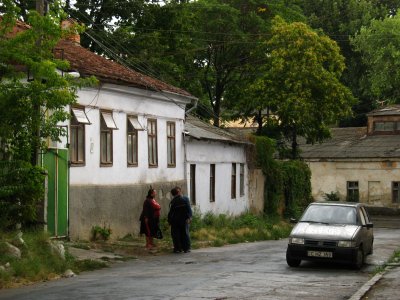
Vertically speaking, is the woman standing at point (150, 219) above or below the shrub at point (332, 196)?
below

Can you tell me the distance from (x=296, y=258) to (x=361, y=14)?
187 feet

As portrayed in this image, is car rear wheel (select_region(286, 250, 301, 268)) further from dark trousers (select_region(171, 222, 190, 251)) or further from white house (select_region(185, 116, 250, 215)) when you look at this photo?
white house (select_region(185, 116, 250, 215))

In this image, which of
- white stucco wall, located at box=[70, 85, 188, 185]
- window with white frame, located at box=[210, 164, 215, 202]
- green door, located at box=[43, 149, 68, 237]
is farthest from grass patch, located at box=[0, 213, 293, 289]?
white stucco wall, located at box=[70, 85, 188, 185]

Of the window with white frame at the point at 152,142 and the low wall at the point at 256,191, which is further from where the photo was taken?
the low wall at the point at 256,191

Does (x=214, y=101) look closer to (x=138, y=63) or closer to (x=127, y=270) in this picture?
(x=138, y=63)

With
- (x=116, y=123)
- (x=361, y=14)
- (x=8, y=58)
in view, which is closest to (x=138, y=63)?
(x=116, y=123)

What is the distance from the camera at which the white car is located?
1781 cm

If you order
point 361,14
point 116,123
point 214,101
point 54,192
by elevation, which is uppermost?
point 361,14

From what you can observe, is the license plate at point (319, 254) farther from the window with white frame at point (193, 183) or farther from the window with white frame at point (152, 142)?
the window with white frame at point (193, 183)

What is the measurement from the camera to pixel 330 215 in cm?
1931

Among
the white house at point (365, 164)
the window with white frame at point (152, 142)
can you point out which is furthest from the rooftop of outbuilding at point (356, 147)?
the window with white frame at point (152, 142)

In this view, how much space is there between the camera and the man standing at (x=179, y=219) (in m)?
21.9

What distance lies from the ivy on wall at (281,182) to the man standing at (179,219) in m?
18.1

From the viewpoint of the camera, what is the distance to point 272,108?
45625mm
